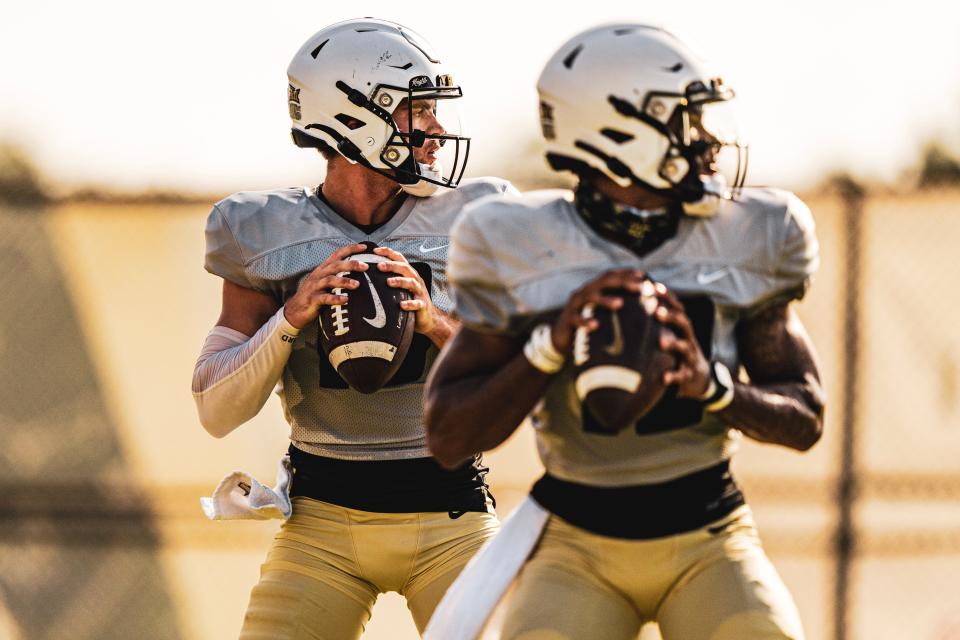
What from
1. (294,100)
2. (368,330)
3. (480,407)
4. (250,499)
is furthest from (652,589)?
(294,100)

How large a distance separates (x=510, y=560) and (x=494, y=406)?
0.98ft

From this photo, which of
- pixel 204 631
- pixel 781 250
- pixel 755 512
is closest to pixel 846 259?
pixel 755 512

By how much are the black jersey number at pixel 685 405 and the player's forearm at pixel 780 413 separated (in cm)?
8

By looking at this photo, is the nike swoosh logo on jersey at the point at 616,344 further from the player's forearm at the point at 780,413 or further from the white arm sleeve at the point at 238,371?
the white arm sleeve at the point at 238,371

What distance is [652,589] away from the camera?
2.78m

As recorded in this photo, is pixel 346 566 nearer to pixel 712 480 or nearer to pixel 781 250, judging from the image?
pixel 712 480

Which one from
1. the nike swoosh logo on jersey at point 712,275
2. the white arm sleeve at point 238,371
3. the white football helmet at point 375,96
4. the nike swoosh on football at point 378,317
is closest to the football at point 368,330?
the nike swoosh on football at point 378,317

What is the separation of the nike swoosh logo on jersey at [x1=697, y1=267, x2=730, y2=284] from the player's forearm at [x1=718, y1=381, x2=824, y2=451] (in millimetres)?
199

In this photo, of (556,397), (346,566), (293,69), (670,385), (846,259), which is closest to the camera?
(670,385)

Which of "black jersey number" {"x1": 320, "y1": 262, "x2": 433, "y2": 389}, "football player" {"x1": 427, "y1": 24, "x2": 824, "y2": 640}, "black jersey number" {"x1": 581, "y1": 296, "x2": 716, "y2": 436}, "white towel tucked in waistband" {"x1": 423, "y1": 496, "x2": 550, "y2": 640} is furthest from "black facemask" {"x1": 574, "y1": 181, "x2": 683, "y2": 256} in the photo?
"black jersey number" {"x1": 320, "y1": 262, "x2": 433, "y2": 389}

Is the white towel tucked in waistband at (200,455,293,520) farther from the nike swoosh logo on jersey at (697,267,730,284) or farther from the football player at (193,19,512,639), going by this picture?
the nike swoosh logo on jersey at (697,267,730,284)

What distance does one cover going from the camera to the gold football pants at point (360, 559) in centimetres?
358

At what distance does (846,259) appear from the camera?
21.4ft

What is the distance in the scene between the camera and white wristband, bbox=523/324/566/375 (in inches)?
105
